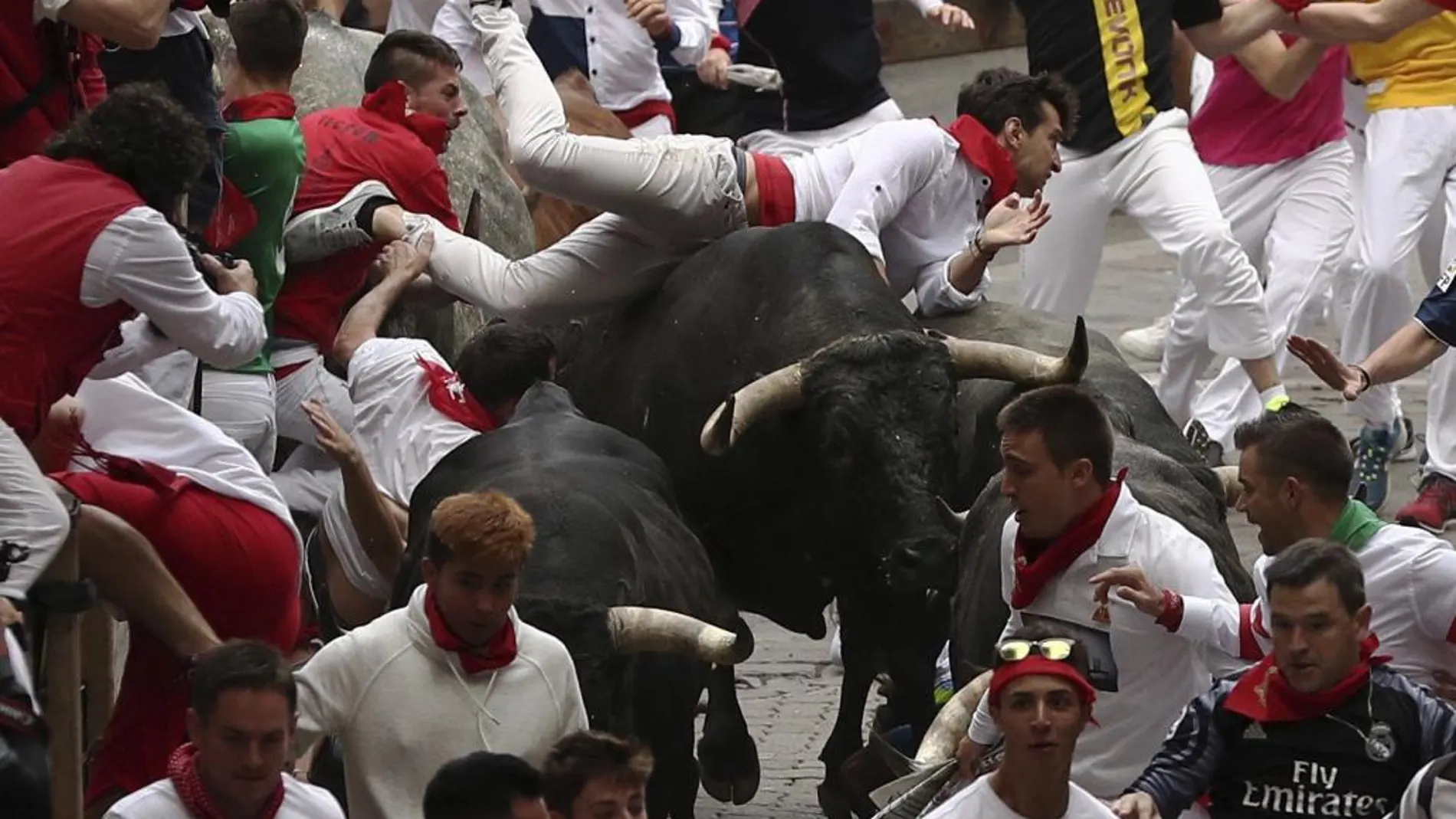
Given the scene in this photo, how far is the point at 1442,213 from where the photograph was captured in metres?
13.9

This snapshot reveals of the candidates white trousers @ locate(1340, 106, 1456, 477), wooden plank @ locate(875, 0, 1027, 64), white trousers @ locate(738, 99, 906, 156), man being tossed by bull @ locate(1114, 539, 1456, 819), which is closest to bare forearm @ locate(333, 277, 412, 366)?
white trousers @ locate(738, 99, 906, 156)

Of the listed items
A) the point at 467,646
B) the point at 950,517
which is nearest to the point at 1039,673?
A: the point at 467,646

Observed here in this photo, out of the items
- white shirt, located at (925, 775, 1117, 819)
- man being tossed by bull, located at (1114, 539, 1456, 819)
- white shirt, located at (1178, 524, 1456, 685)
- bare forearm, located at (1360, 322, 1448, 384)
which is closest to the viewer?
white shirt, located at (925, 775, 1117, 819)

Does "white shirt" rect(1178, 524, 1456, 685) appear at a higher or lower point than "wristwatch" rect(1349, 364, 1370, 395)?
higher

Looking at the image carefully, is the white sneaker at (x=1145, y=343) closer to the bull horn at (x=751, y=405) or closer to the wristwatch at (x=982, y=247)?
the wristwatch at (x=982, y=247)

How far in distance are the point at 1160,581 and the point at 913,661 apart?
2.46m

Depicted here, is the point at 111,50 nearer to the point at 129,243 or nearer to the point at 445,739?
the point at 129,243

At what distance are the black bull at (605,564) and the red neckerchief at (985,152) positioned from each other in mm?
1953

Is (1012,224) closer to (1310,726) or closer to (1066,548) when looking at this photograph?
(1066,548)

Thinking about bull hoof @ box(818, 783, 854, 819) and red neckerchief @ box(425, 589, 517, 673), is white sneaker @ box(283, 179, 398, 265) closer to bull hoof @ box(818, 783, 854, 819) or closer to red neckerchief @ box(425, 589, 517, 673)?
bull hoof @ box(818, 783, 854, 819)

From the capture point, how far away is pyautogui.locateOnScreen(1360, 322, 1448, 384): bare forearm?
981 centimetres

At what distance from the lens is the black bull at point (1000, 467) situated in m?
8.48

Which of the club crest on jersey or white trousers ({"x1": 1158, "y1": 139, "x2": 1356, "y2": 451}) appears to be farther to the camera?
white trousers ({"x1": 1158, "y1": 139, "x2": 1356, "y2": 451})

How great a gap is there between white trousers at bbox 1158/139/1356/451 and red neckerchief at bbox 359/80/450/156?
12.3ft
